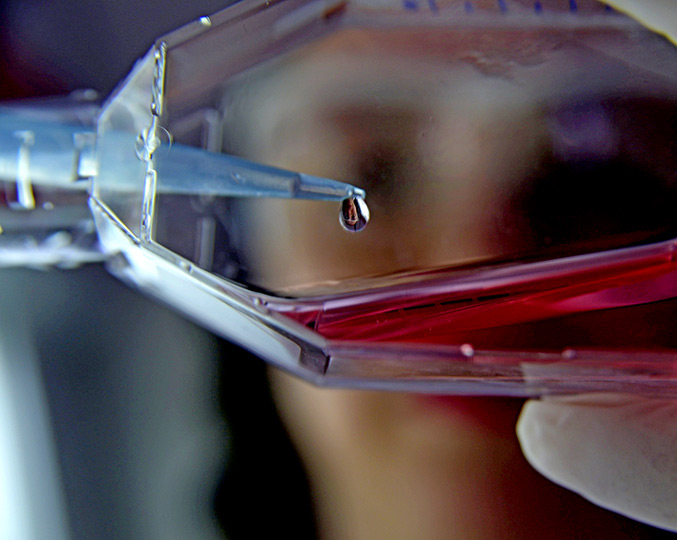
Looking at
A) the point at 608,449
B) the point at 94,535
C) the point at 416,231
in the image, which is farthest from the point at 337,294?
the point at 94,535

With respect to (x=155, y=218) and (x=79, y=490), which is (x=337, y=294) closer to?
(x=155, y=218)

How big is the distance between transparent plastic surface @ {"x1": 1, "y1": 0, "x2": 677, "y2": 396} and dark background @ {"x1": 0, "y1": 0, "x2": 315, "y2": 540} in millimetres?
154

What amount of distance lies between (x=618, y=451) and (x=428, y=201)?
0.49 ft

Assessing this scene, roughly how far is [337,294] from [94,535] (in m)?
0.26

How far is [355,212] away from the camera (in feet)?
0.74

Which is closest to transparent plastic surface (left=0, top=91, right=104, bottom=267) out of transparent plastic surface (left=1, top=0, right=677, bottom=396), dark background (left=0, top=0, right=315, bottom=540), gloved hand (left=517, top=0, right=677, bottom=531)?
transparent plastic surface (left=1, top=0, right=677, bottom=396)

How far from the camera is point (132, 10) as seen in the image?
15.4 inches

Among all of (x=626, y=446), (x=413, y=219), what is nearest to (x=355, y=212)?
(x=413, y=219)

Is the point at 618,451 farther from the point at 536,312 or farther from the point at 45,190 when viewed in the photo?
the point at 45,190

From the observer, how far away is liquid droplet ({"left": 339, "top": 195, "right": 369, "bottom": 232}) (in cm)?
22

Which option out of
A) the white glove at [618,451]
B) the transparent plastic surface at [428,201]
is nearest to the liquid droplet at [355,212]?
the transparent plastic surface at [428,201]

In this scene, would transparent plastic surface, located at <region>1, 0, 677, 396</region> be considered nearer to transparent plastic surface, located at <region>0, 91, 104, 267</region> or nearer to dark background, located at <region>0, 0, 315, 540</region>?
transparent plastic surface, located at <region>0, 91, 104, 267</region>

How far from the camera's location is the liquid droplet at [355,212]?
8.8 inches

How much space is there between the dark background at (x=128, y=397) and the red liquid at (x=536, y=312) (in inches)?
6.9
